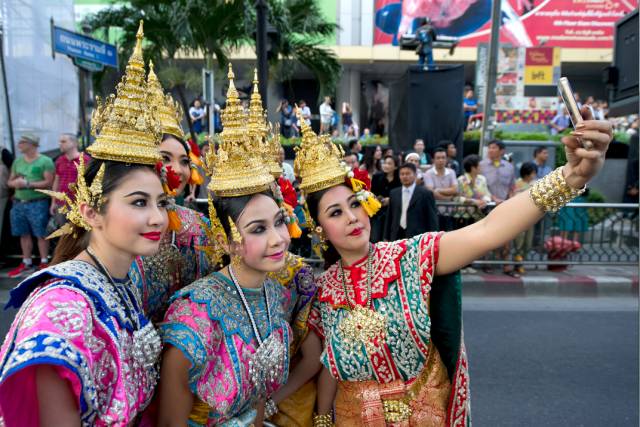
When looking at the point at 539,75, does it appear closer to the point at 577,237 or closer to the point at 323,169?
the point at 577,237

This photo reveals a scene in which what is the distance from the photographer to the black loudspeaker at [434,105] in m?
9.99

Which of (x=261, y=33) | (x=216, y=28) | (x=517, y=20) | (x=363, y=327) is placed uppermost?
(x=517, y=20)

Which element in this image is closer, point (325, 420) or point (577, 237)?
point (325, 420)

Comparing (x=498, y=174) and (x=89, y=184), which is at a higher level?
(x=89, y=184)

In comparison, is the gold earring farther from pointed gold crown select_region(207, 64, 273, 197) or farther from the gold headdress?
the gold headdress

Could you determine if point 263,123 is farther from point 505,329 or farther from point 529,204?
point 505,329

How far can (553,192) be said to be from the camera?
1.63m

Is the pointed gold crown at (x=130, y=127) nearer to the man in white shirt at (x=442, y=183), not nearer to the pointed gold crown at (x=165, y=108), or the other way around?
the pointed gold crown at (x=165, y=108)

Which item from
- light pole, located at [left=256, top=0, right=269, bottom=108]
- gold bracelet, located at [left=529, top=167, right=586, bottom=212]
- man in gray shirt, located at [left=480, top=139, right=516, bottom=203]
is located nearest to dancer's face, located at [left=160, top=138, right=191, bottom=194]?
gold bracelet, located at [left=529, top=167, right=586, bottom=212]

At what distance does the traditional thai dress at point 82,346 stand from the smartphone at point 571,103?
1.41m

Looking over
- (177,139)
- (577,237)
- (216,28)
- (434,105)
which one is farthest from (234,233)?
(216,28)

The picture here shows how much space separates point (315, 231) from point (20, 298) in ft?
3.38

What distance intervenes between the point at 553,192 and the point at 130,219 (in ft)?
4.17

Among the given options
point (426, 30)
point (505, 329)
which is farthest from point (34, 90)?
point (505, 329)
